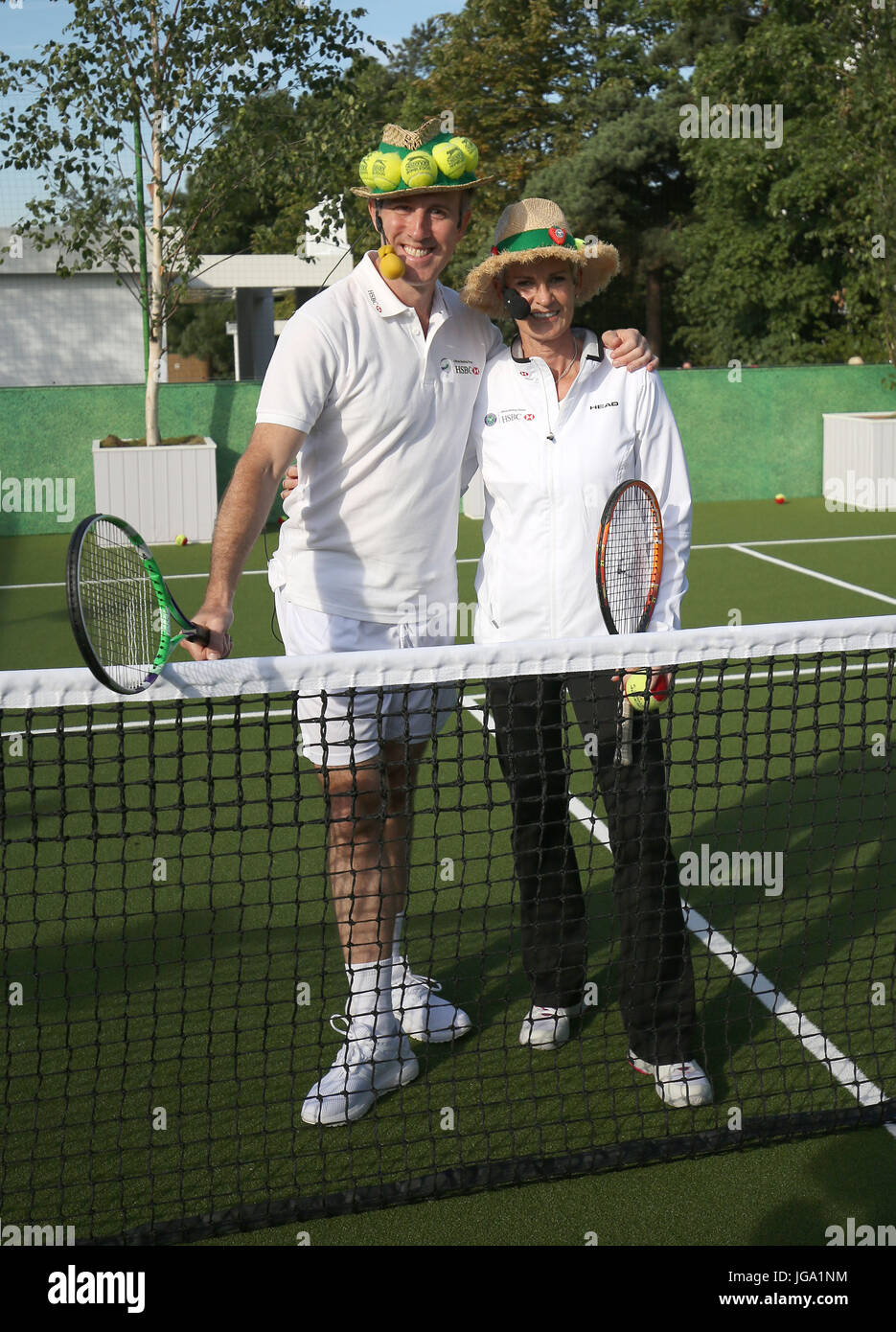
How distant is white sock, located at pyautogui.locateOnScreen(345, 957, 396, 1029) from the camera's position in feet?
11.8

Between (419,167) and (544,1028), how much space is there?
243 centimetres

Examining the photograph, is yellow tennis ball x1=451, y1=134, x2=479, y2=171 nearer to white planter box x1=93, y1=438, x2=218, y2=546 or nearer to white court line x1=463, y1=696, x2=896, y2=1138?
white court line x1=463, y1=696, x2=896, y2=1138

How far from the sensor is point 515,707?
3.73m

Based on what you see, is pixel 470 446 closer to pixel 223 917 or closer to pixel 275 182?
pixel 223 917

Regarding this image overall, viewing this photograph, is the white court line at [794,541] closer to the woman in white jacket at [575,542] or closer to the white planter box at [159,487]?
the white planter box at [159,487]

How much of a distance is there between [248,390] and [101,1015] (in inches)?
469

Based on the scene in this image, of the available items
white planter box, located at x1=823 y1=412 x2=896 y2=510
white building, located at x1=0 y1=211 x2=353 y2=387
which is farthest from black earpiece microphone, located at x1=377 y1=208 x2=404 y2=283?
white building, located at x1=0 y1=211 x2=353 y2=387

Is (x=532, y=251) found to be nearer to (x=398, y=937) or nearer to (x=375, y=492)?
(x=375, y=492)

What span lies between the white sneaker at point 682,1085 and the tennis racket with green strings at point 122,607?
1.77m

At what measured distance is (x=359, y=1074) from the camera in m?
3.69

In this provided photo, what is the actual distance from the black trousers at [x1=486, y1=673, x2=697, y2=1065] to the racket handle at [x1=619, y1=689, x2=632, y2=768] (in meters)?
0.02

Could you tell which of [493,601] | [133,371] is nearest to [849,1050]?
[493,601]

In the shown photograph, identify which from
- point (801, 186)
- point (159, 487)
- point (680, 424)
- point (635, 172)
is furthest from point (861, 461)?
point (635, 172)

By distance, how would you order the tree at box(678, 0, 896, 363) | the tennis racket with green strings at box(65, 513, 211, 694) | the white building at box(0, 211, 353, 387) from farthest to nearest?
the white building at box(0, 211, 353, 387)
the tree at box(678, 0, 896, 363)
the tennis racket with green strings at box(65, 513, 211, 694)
